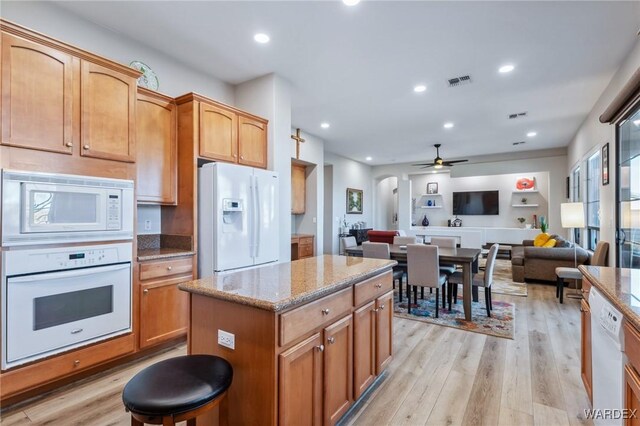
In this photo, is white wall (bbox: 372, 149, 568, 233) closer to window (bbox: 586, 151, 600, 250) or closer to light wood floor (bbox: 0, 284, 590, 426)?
window (bbox: 586, 151, 600, 250)

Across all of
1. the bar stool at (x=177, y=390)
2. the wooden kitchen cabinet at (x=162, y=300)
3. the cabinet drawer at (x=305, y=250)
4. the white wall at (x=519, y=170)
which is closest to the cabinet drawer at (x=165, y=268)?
the wooden kitchen cabinet at (x=162, y=300)

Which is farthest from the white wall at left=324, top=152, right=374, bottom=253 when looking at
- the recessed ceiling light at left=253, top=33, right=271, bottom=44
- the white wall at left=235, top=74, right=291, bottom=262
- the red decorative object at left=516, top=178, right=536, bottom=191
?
the recessed ceiling light at left=253, top=33, right=271, bottom=44

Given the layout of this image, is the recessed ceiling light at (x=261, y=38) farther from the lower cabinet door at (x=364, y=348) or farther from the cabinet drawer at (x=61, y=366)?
the cabinet drawer at (x=61, y=366)


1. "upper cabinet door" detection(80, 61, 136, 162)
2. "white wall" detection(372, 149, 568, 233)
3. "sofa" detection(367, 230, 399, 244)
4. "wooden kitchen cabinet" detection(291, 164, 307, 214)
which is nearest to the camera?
"upper cabinet door" detection(80, 61, 136, 162)

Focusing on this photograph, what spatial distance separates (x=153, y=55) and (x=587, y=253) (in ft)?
21.9

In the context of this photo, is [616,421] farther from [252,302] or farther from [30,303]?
[30,303]

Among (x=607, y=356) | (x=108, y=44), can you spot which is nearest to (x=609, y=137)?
(x=607, y=356)

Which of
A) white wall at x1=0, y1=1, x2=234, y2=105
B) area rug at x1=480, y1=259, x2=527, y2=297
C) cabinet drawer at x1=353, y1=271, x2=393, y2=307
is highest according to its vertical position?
white wall at x1=0, y1=1, x2=234, y2=105

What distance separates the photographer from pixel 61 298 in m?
2.15

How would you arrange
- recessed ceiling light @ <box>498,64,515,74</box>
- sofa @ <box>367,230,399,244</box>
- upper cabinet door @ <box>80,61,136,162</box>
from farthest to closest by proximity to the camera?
sofa @ <box>367,230,399,244</box> < recessed ceiling light @ <box>498,64,515,74</box> < upper cabinet door @ <box>80,61,136,162</box>

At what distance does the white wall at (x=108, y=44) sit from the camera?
8.04ft

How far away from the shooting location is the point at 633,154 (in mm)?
3330

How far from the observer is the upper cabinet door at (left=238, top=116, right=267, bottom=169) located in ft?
11.7

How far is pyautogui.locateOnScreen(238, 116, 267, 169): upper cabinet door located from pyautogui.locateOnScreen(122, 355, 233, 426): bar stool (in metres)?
2.55
